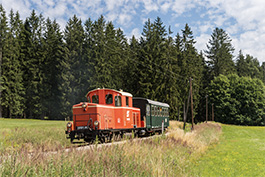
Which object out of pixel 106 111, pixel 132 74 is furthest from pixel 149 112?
pixel 132 74

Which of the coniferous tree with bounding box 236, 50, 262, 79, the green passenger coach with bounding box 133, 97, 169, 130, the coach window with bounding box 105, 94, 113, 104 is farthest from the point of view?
the coniferous tree with bounding box 236, 50, 262, 79

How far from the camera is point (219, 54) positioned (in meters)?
79.1

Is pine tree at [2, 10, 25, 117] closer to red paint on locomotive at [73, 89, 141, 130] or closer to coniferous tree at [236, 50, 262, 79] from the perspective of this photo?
red paint on locomotive at [73, 89, 141, 130]

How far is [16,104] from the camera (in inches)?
1923

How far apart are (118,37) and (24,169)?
207ft

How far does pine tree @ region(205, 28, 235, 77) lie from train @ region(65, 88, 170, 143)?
62.3 metres

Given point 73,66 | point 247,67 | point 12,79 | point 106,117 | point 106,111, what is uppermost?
point 247,67

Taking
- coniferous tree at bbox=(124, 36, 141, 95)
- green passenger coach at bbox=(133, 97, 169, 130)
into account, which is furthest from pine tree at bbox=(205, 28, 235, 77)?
green passenger coach at bbox=(133, 97, 169, 130)

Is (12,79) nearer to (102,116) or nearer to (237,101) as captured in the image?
(102,116)

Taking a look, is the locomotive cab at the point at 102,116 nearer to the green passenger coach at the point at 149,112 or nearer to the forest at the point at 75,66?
the green passenger coach at the point at 149,112

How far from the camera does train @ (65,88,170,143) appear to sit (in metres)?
15.6

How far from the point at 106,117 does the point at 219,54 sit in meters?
68.9

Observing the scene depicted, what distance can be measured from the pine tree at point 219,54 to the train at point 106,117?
2453 inches

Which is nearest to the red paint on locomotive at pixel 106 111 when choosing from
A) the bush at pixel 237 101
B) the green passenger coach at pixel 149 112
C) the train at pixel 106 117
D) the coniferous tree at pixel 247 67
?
→ the train at pixel 106 117
